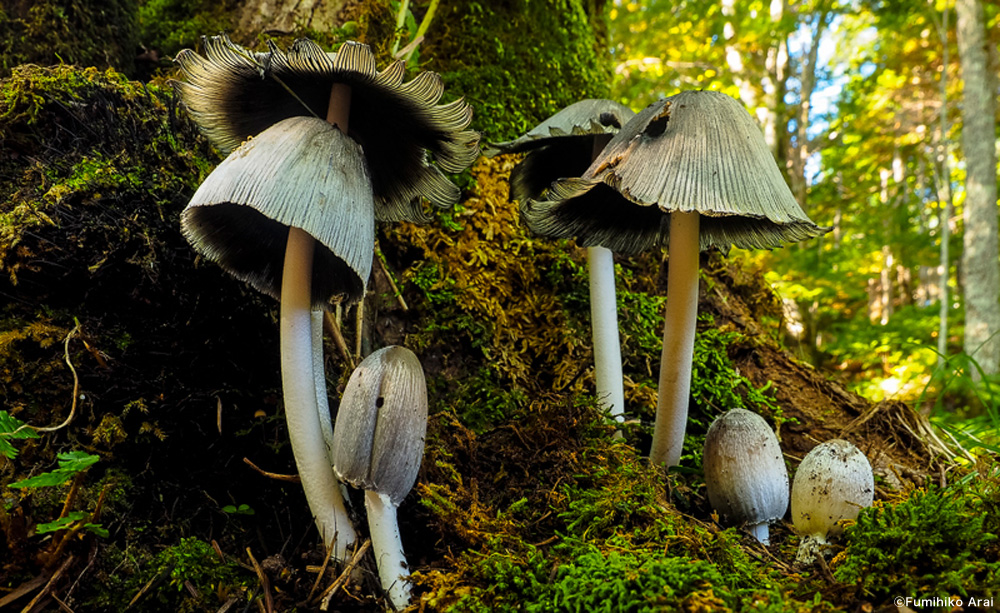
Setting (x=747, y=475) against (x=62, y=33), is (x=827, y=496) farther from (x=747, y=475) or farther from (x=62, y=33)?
(x=62, y=33)

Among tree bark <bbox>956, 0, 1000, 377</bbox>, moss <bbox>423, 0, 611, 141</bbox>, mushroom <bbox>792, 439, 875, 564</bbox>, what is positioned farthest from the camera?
tree bark <bbox>956, 0, 1000, 377</bbox>

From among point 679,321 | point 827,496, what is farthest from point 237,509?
point 827,496

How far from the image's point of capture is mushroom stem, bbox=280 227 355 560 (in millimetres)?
1410

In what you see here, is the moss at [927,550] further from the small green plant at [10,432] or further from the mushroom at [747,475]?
the small green plant at [10,432]

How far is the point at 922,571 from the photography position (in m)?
1.15

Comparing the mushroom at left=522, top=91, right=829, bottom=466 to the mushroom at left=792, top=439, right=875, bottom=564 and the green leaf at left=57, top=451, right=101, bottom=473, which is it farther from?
the green leaf at left=57, top=451, right=101, bottom=473

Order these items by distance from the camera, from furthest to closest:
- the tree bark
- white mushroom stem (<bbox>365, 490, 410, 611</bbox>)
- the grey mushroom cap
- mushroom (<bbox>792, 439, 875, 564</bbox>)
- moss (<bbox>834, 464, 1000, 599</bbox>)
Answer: the tree bark
the grey mushroom cap
mushroom (<bbox>792, 439, 875, 564</bbox>)
white mushroom stem (<bbox>365, 490, 410, 611</bbox>)
moss (<bbox>834, 464, 1000, 599</bbox>)

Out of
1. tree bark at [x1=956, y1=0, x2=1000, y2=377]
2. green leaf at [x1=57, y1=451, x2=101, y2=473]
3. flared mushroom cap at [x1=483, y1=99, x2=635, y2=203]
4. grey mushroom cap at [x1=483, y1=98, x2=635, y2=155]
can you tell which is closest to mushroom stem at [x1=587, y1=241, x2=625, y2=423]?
flared mushroom cap at [x1=483, y1=99, x2=635, y2=203]

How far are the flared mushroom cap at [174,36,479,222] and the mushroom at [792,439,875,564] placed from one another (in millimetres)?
1275

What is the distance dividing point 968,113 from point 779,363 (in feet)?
25.0

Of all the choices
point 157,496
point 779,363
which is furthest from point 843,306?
point 157,496

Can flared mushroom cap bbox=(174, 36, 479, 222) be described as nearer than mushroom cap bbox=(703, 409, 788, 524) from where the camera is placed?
Yes

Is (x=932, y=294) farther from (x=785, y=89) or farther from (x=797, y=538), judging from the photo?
(x=797, y=538)

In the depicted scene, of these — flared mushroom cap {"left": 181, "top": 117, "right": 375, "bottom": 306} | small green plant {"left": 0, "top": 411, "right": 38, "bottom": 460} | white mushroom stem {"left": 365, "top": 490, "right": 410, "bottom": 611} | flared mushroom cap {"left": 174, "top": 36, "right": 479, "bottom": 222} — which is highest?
flared mushroom cap {"left": 174, "top": 36, "right": 479, "bottom": 222}
